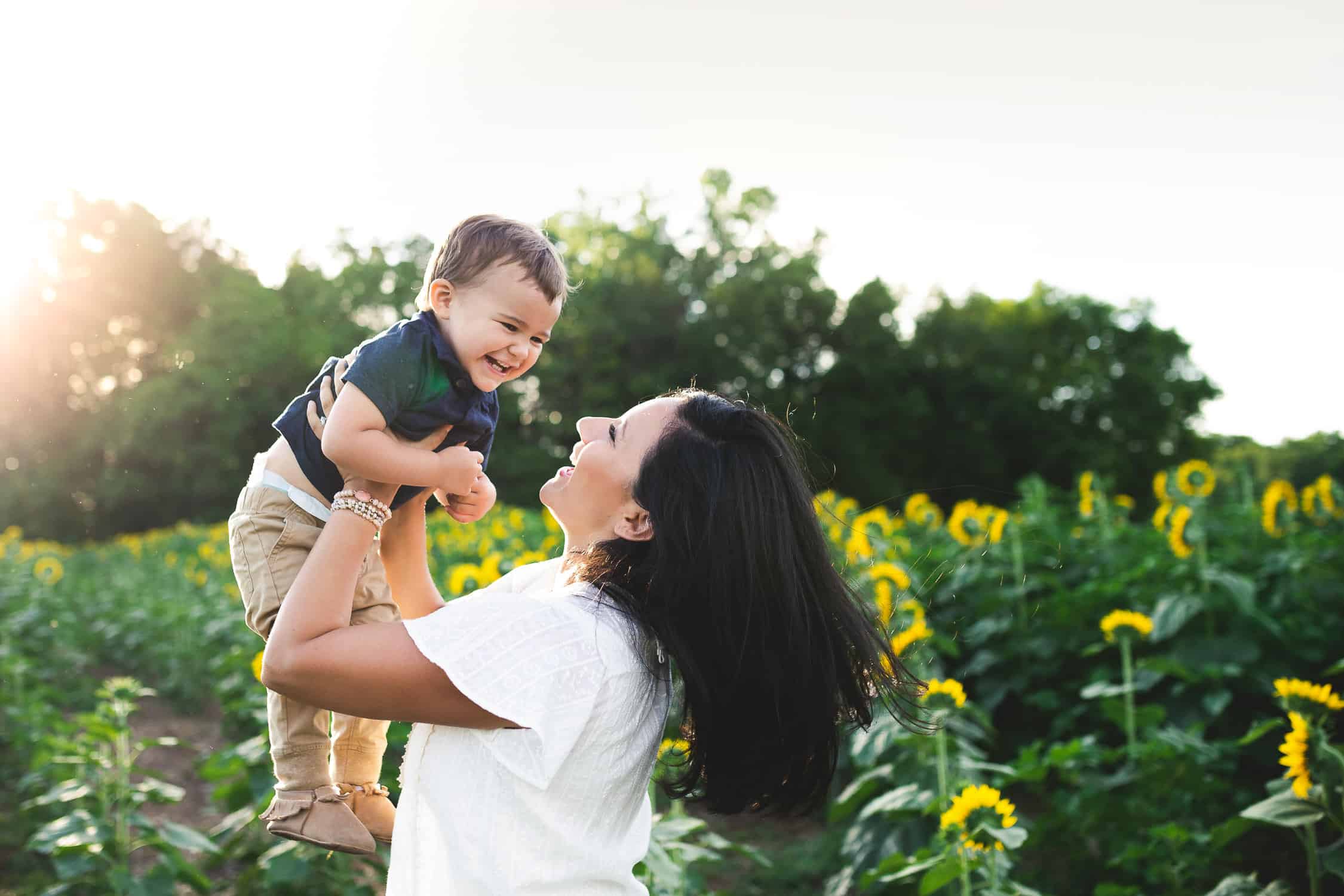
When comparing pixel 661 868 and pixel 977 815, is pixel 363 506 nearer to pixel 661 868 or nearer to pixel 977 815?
pixel 661 868

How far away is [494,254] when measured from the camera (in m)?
1.87

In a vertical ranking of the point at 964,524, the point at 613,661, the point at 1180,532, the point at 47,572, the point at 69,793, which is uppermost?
the point at 613,661

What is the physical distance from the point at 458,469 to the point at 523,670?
451 mm

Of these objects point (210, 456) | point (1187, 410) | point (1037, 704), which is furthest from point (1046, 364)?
point (1037, 704)

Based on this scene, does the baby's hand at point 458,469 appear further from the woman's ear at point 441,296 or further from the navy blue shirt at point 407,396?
the woman's ear at point 441,296

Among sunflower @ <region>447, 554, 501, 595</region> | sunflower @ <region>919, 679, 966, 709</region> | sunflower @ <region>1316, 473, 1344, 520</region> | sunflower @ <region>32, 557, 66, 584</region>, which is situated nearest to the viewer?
sunflower @ <region>919, 679, 966, 709</region>

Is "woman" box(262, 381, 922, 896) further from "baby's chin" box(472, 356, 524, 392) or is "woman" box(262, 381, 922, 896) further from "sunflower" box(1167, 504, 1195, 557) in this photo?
"sunflower" box(1167, 504, 1195, 557)

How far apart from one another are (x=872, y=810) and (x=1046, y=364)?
32.0m

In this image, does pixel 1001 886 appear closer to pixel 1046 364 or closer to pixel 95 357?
pixel 95 357

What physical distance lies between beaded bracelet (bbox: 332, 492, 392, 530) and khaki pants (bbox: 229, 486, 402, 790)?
255mm

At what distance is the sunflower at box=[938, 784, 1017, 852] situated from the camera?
240cm

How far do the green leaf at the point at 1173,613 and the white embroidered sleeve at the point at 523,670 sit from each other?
3.65m

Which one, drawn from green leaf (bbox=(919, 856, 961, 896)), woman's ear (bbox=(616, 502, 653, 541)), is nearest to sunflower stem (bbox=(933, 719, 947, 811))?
green leaf (bbox=(919, 856, 961, 896))

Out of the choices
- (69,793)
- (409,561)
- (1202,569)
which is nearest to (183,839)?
(69,793)
